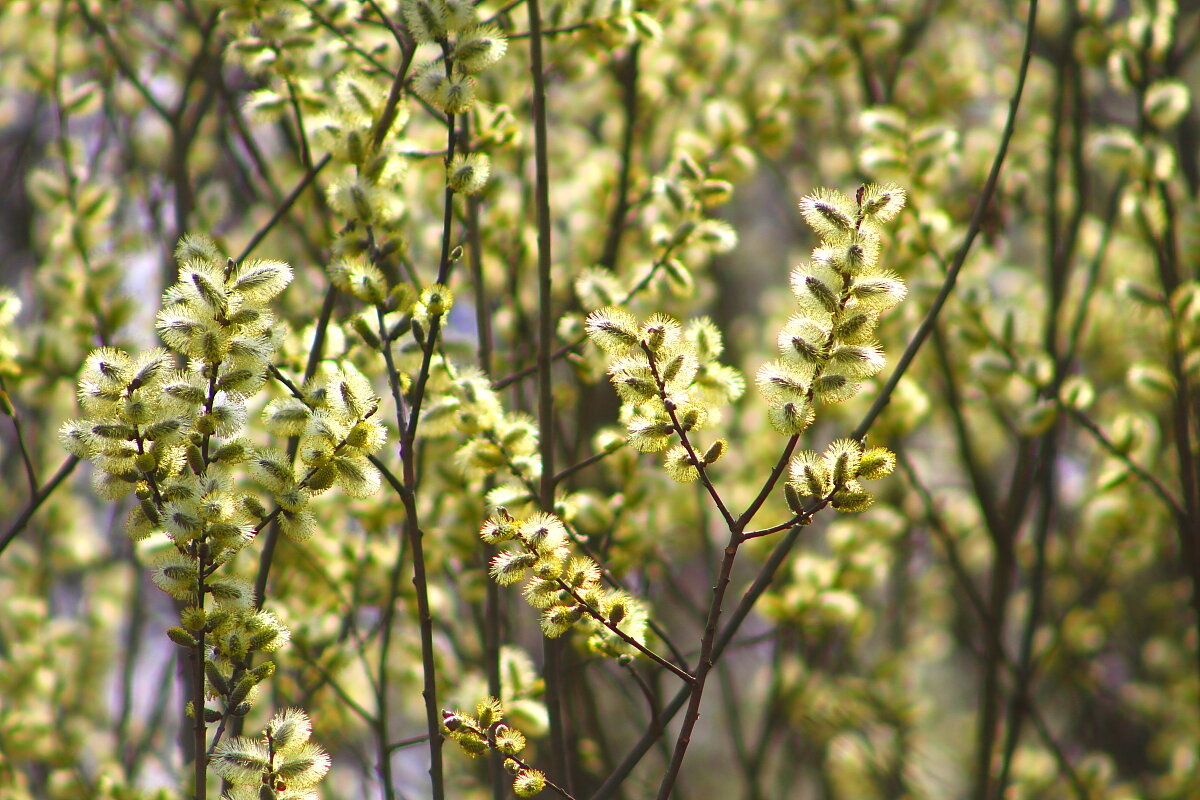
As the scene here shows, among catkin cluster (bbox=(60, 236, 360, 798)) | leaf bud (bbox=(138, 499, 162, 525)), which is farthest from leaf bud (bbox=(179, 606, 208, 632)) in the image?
leaf bud (bbox=(138, 499, 162, 525))

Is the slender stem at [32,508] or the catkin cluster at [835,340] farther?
the slender stem at [32,508]

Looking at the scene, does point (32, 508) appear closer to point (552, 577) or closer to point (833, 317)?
point (552, 577)

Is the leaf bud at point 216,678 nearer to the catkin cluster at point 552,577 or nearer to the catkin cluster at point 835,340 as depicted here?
the catkin cluster at point 552,577

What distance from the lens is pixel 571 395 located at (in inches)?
127

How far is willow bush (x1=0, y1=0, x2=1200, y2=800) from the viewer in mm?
1526

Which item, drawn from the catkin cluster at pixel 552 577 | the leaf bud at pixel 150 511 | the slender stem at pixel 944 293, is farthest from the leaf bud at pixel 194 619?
the slender stem at pixel 944 293

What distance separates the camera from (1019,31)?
4176mm

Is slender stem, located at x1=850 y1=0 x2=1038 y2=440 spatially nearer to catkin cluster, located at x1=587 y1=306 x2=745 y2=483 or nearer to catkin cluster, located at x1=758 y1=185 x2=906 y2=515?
catkin cluster, located at x1=758 y1=185 x2=906 y2=515

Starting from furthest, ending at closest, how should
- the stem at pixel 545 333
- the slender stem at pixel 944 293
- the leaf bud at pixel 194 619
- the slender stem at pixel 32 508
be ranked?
1. the slender stem at pixel 32 508
2. the stem at pixel 545 333
3. the slender stem at pixel 944 293
4. the leaf bud at pixel 194 619

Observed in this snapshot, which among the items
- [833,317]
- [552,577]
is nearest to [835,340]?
[833,317]

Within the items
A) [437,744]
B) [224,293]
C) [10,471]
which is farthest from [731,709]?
[10,471]

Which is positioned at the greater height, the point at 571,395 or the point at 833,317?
the point at 571,395

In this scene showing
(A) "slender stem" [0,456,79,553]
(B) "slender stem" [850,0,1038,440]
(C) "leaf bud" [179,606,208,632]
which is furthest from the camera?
(A) "slender stem" [0,456,79,553]

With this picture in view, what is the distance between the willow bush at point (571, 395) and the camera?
5.01 feet
